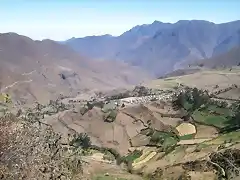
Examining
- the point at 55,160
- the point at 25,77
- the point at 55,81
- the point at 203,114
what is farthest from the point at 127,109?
the point at 55,81

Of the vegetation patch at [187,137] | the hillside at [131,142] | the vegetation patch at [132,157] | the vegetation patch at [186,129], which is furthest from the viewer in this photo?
the vegetation patch at [186,129]

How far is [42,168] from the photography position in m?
15.7

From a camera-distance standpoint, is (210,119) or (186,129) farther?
(210,119)

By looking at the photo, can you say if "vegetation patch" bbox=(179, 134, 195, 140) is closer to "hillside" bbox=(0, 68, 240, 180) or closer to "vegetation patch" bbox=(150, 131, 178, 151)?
"hillside" bbox=(0, 68, 240, 180)

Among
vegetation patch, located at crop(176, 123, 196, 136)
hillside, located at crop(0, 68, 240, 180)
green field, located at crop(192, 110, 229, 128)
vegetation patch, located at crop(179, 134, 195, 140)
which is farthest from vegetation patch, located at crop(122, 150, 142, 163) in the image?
green field, located at crop(192, 110, 229, 128)

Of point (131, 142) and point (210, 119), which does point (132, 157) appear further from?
point (210, 119)

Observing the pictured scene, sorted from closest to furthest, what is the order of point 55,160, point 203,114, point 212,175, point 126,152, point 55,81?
point 55,160
point 212,175
point 126,152
point 203,114
point 55,81

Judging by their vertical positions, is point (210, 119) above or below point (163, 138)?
above

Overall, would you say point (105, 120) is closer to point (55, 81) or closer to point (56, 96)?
point (56, 96)

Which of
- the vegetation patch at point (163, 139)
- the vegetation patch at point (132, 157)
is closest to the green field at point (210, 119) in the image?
the vegetation patch at point (163, 139)

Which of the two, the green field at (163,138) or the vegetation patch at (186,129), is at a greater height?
the vegetation patch at (186,129)

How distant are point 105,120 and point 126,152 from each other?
43.5 ft

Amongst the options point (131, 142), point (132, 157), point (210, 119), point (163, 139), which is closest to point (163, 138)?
point (163, 139)

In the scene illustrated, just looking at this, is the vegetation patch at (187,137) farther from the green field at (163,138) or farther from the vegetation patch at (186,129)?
the vegetation patch at (186,129)
